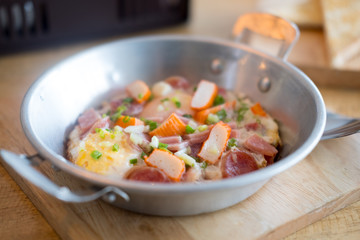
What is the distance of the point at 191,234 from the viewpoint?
1.22 metres

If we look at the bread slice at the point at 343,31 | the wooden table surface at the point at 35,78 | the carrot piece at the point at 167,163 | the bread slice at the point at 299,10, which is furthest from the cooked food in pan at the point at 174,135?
the bread slice at the point at 299,10

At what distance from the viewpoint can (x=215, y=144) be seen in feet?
4.65

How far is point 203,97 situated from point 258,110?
0.23 metres

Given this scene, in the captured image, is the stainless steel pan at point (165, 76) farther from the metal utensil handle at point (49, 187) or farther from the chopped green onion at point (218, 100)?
the chopped green onion at point (218, 100)

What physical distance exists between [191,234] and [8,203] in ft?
2.10

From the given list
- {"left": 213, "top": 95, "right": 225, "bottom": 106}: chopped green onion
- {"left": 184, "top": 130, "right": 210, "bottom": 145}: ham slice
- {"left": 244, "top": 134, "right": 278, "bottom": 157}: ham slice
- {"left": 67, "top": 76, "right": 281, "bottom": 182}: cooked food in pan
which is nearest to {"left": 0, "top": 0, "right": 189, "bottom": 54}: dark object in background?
{"left": 67, "top": 76, "right": 281, "bottom": 182}: cooked food in pan

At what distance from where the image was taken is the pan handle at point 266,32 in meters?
1.74

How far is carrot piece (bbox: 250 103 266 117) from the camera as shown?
167 cm

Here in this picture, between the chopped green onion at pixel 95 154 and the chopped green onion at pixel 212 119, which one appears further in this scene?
the chopped green onion at pixel 212 119

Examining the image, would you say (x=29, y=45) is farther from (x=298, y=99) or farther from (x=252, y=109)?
(x=298, y=99)

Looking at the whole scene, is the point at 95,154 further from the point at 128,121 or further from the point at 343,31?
the point at 343,31

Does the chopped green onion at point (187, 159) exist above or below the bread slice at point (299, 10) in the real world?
below

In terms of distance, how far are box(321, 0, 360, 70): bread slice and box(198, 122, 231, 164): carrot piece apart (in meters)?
0.97

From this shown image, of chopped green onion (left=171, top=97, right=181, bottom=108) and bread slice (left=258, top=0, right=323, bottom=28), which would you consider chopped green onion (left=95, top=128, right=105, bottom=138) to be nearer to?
chopped green onion (left=171, top=97, right=181, bottom=108)
